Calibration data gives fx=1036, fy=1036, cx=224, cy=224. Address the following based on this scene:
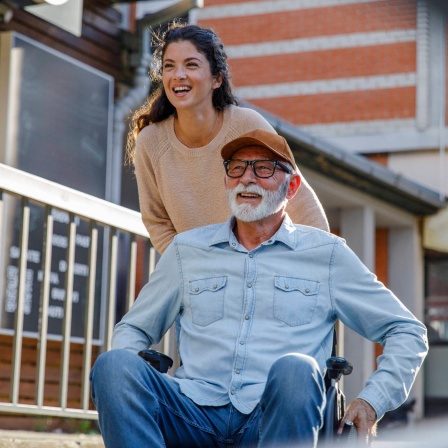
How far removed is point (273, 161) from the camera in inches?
102

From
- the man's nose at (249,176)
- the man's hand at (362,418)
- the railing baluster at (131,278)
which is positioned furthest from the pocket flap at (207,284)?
the railing baluster at (131,278)

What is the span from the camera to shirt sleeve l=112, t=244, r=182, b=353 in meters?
2.65

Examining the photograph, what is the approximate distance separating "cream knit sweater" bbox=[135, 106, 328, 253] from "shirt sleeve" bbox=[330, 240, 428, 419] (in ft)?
1.30

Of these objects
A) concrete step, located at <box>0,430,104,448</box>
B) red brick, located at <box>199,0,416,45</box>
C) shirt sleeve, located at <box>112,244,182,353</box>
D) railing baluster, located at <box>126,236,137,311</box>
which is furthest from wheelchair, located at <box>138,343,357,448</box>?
red brick, located at <box>199,0,416,45</box>

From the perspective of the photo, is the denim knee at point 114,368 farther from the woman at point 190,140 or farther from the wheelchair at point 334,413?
the woman at point 190,140

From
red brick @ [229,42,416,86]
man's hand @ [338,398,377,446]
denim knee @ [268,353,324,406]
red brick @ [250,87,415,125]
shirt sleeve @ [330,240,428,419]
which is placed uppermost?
red brick @ [229,42,416,86]

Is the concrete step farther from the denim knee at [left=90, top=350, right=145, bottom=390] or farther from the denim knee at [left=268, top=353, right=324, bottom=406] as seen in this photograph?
the denim knee at [left=268, top=353, right=324, bottom=406]

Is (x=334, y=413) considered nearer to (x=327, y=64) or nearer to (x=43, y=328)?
(x=43, y=328)

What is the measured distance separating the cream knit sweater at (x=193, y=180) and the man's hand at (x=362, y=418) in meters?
0.84

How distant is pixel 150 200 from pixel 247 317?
718mm

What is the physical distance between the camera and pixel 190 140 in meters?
3.03

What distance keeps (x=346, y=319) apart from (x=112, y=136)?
6427 mm

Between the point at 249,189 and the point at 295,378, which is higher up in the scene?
the point at 249,189

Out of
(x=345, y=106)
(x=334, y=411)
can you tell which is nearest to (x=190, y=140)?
(x=334, y=411)
